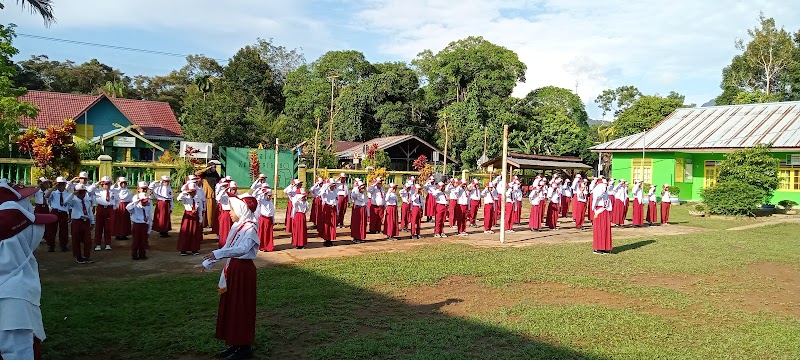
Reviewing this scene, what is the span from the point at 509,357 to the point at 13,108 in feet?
43.4

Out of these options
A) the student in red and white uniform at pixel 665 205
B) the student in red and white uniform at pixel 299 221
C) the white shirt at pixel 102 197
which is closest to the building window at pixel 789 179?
the student in red and white uniform at pixel 665 205

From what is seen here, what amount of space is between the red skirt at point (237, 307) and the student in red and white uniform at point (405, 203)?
32.3ft

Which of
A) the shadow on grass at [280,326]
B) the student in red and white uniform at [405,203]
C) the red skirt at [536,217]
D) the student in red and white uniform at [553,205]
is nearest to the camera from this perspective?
the shadow on grass at [280,326]

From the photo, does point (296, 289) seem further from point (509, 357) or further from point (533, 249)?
point (533, 249)

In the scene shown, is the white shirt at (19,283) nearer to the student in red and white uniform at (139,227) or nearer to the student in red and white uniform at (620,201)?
the student in red and white uniform at (139,227)

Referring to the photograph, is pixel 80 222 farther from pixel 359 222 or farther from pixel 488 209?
pixel 488 209

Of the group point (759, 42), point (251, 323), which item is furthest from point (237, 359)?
point (759, 42)

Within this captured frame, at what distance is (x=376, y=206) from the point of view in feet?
51.4

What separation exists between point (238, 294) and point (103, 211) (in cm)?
Result: 766

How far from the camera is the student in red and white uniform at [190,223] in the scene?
11500mm

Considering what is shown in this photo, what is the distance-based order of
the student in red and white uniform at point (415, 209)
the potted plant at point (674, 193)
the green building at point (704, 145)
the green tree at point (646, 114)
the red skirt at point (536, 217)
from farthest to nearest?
the green tree at point (646, 114), the potted plant at point (674, 193), the green building at point (704, 145), the red skirt at point (536, 217), the student in red and white uniform at point (415, 209)

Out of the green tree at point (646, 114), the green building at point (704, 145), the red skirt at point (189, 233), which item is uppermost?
the green tree at point (646, 114)

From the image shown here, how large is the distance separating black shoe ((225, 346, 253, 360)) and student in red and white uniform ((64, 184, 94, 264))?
6.36 meters

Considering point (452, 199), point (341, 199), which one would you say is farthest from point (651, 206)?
point (341, 199)
